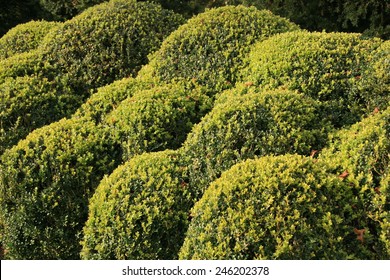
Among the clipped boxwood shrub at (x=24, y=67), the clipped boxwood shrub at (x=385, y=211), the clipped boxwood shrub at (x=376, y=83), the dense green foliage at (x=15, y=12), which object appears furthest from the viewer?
the dense green foliage at (x=15, y=12)

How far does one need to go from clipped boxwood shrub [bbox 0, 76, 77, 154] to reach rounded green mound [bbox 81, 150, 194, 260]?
1702 millimetres

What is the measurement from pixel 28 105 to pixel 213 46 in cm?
211

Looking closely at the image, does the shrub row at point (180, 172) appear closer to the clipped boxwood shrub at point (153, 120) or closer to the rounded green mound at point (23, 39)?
the clipped boxwood shrub at point (153, 120)

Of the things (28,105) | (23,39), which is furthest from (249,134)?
(23,39)

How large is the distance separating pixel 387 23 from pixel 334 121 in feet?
11.4

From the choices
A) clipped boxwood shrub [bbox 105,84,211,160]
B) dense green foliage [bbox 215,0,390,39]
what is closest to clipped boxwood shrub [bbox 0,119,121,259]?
clipped boxwood shrub [bbox 105,84,211,160]

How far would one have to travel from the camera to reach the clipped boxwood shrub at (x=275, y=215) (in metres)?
4.27

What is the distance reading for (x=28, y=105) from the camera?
658cm

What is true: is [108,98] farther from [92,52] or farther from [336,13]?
[336,13]

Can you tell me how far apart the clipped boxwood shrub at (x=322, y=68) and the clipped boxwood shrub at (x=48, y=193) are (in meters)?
1.86

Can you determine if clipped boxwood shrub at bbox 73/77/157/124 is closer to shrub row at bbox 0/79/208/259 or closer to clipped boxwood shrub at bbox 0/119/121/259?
shrub row at bbox 0/79/208/259

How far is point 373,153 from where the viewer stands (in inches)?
187

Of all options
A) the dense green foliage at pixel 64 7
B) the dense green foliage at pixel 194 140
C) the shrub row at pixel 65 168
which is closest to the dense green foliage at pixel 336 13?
the dense green foliage at pixel 194 140

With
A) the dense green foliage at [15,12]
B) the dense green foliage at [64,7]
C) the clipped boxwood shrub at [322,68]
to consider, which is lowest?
the dense green foliage at [15,12]
